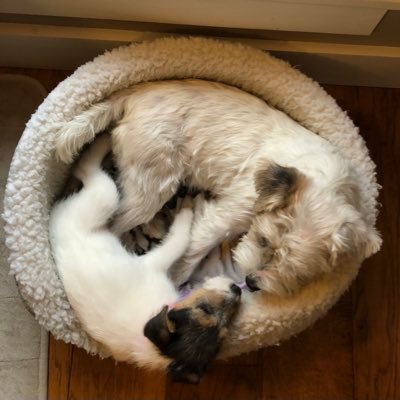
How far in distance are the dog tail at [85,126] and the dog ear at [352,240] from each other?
0.74 m

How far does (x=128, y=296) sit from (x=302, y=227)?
0.50 meters

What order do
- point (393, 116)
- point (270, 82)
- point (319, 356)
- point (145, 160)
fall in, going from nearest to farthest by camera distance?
1. point (145, 160)
2. point (270, 82)
3. point (319, 356)
4. point (393, 116)

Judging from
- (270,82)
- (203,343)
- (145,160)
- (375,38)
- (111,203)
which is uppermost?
(375,38)

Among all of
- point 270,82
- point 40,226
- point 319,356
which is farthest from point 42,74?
point 319,356

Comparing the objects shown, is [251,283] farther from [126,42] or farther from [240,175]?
[126,42]

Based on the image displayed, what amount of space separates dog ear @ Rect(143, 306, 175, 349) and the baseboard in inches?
34.9

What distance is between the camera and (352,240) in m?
1.65

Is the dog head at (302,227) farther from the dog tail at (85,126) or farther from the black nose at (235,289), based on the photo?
the dog tail at (85,126)

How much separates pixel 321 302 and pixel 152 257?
0.51 meters

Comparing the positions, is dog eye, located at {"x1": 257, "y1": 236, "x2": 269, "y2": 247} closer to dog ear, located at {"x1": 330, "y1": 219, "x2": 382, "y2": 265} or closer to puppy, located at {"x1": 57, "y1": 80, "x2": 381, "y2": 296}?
puppy, located at {"x1": 57, "y1": 80, "x2": 381, "y2": 296}

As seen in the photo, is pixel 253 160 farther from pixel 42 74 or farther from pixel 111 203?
pixel 42 74

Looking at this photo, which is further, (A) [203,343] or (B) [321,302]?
(B) [321,302]

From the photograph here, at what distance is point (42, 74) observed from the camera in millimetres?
2260

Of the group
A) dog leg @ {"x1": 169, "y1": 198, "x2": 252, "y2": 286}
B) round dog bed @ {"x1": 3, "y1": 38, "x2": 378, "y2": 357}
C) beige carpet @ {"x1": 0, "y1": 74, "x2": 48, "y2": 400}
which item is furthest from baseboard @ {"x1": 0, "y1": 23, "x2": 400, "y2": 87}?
dog leg @ {"x1": 169, "y1": 198, "x2": 252, "y2": 286}
